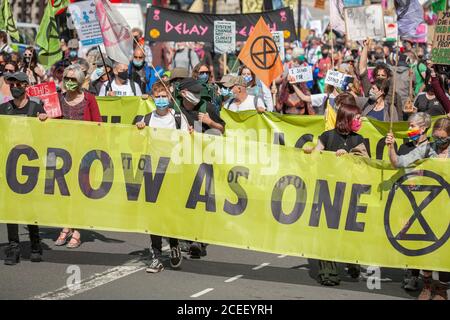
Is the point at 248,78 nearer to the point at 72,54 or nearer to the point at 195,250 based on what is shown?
the point at 195,250

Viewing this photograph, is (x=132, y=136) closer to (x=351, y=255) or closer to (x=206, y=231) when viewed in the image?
(x=206, y=231)

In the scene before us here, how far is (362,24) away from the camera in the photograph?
1555 centimetres

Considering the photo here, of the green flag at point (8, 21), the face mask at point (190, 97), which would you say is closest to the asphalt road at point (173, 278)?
the face mask at point (190, 97)

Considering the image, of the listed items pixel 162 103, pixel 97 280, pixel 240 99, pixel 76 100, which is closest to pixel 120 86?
pixel 240 99

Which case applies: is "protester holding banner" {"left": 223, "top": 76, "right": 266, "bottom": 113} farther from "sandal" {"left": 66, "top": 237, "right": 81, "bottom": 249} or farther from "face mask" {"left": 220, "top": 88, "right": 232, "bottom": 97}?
"sandal" {"left": 66, "top": 237, "right": 81, "bottom": 249}

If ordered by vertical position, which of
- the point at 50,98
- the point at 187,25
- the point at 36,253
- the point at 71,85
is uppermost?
the point at 187,25

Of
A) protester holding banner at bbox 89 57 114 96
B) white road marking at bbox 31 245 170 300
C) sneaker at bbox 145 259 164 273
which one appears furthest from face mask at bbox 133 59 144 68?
sneaker at bbox 145 259 164 273

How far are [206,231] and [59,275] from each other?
1442 millimetres

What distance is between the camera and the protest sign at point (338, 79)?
45.1 ft

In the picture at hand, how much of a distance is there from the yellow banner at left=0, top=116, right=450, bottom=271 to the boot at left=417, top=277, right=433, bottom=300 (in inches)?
7.7

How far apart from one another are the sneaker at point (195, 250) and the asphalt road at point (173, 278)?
88mm

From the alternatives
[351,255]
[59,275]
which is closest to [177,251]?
[59,275]

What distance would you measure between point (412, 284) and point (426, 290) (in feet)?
1.00
